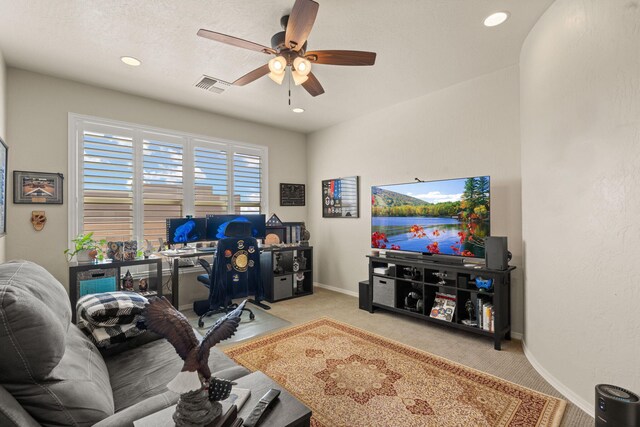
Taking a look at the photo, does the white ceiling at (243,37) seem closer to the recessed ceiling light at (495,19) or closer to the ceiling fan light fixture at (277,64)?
the recessed ceiling light at (495,19)

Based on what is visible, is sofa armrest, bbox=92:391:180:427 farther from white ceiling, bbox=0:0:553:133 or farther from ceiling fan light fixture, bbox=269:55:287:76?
white ceiling, bbox=0:0:553:133

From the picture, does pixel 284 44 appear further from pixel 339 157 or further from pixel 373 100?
pixel 339 157

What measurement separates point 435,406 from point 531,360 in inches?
45.1

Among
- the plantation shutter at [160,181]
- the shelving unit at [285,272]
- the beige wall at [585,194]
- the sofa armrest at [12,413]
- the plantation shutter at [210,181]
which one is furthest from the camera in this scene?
the shelving unit at [285,272]

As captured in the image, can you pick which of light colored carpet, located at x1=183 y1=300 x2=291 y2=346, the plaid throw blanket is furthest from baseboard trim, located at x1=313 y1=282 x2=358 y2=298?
the plaid throw blanket

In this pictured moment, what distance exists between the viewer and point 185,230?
12.4ft

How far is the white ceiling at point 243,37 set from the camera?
215 centimetres

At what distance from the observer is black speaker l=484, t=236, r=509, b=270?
2746 millimetres

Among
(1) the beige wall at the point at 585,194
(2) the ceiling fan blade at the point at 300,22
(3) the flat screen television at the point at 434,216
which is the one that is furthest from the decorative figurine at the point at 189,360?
(3) the flat screen television at the point at 434,216

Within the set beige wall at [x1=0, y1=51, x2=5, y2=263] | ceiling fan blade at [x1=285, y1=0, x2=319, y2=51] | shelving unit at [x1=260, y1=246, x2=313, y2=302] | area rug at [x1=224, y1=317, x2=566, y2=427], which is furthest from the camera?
shelving unit at [x1=260, y1=246, x2=313, y2=302]

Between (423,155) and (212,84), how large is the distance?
2644 mm

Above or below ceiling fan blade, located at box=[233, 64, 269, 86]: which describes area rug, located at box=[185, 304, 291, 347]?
below

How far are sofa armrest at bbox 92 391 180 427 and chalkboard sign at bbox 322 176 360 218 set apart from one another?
3697 mm

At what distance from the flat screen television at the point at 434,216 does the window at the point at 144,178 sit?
2.24 m
